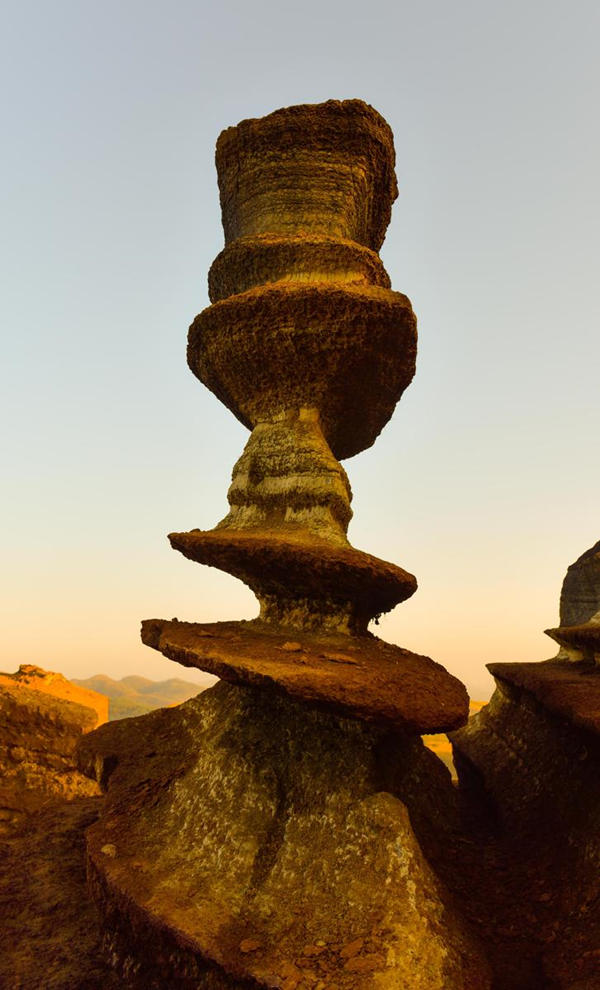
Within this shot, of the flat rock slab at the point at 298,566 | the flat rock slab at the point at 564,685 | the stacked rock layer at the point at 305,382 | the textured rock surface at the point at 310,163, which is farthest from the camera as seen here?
the textured rock surface at the point at 310,163

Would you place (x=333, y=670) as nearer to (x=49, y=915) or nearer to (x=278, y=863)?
(x=278, y=863)

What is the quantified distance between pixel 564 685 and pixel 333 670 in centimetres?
305

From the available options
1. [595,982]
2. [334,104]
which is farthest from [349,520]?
[334,104]

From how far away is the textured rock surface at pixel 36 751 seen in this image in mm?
8961

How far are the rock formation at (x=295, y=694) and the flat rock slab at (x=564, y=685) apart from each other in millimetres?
1131

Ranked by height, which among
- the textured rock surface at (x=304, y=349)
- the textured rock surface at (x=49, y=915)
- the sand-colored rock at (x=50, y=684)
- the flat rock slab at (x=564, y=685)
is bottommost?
the textured rock surface at (x=49, y=915)

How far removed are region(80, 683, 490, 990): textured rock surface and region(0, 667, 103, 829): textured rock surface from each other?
3.47 meters

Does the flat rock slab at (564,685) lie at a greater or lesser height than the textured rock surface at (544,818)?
greater

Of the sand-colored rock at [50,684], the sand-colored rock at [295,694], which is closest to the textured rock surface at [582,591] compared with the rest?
the sand-colored rock at [295,694]

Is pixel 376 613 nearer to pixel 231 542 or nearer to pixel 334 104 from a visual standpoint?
pixel 231 542

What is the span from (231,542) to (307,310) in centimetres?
323

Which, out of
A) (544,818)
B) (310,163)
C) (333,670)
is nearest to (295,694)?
(333,670)

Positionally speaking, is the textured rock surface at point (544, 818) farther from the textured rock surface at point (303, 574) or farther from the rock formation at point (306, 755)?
the textured rock surface at point (303, 574)

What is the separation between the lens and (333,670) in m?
4.97
